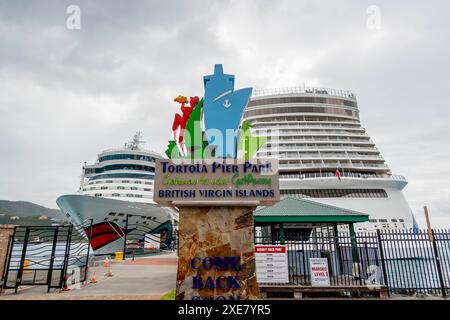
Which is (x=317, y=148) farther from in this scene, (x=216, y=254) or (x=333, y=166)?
(x=216, y=254)

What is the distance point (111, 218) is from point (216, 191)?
1950 cm

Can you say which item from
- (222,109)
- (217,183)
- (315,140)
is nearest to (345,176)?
(315,140)

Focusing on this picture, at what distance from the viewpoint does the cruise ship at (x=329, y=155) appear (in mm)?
32594

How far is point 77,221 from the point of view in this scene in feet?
76.7

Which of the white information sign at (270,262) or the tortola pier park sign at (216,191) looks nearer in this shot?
the tortola pier park sign at (216,191)

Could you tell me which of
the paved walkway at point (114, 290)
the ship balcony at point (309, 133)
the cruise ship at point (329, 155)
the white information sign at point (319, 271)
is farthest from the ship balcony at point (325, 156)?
the white information sign at point (319, 271)

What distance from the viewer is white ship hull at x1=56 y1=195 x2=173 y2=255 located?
22.1 meters

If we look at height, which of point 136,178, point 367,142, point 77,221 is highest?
point 367,142

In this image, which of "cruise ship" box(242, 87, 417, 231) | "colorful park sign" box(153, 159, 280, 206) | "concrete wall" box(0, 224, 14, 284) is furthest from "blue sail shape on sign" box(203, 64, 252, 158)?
"cruise ship" box(242, 87, 417, 231)

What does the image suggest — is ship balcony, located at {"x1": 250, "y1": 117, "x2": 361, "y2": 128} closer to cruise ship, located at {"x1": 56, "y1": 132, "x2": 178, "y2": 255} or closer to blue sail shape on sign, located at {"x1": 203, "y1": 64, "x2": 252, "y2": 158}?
cruise ship, located at {"x1": 56, "y1": 132, "x2": 178, "y2": 255}

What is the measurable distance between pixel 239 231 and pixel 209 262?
43.6 inches

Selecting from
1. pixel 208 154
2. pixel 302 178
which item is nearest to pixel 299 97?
pixel 302 178

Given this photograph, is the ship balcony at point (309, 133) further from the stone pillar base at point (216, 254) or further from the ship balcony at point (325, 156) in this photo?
the stone pillar base at point (216, 254)
